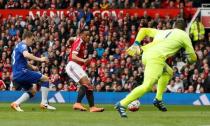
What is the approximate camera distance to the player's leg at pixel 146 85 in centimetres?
1502

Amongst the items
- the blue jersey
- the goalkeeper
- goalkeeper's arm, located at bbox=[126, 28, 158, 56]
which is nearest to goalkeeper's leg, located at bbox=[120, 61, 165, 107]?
the goalkeeper

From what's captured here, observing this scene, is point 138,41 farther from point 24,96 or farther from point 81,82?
point 24,96

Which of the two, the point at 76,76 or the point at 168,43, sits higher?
the point at 168,43

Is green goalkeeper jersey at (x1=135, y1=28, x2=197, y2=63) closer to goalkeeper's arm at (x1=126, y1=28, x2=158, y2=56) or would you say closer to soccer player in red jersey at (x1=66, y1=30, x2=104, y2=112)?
goalkeeper's arm at (x1=126, y1=28, x2=158, y2=56)

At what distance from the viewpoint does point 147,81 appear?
599 inches

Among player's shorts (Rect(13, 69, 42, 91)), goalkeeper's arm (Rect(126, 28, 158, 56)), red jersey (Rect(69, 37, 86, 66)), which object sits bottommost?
player's shorts (Rect(13, 69, 42, 91))

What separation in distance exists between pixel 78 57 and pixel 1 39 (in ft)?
46.0

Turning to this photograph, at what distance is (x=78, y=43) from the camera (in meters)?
18.7

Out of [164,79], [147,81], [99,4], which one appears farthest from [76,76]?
[99,4]

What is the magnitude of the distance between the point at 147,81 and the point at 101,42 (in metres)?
15.1

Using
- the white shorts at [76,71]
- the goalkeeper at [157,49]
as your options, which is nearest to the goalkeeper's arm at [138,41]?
the goalkeeper at [157,49]

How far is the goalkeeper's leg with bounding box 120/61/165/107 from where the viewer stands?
15016 mm
